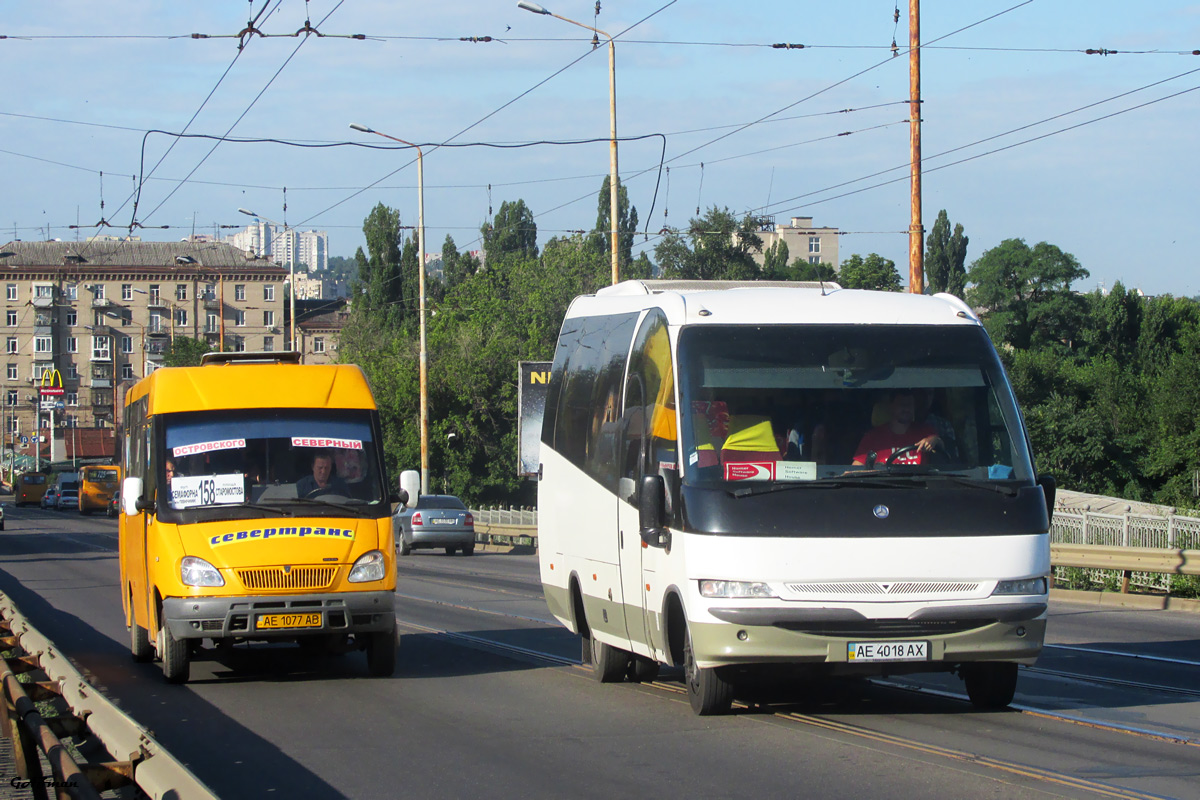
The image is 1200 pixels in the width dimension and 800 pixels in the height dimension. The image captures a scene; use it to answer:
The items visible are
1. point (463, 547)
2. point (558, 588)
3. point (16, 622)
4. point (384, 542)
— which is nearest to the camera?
point (16, 622)

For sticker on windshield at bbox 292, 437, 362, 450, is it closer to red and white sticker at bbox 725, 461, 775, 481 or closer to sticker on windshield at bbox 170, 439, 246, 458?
sticker on windshield at bbox 170, 439, 246, 458

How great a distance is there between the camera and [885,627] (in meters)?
8.26

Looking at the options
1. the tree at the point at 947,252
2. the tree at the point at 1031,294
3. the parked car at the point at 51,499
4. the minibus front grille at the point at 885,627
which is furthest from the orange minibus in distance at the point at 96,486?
the minibus front grille at the point at 885,627

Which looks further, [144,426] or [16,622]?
[144,426]

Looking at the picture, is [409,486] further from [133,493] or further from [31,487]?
[31,487]

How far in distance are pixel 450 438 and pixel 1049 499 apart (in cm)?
6206

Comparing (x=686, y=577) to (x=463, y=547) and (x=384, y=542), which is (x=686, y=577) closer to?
(x=384, y=542)

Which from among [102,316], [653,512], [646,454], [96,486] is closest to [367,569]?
[646,454]

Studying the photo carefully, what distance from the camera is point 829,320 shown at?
9.09m

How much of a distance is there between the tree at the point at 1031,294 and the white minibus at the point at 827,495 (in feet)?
275

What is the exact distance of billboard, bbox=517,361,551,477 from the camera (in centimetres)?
3911

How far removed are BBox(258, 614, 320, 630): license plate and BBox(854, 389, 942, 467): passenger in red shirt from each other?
4498 mm

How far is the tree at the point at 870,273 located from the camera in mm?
92562

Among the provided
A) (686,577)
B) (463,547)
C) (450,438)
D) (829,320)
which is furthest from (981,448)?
(450,438)
